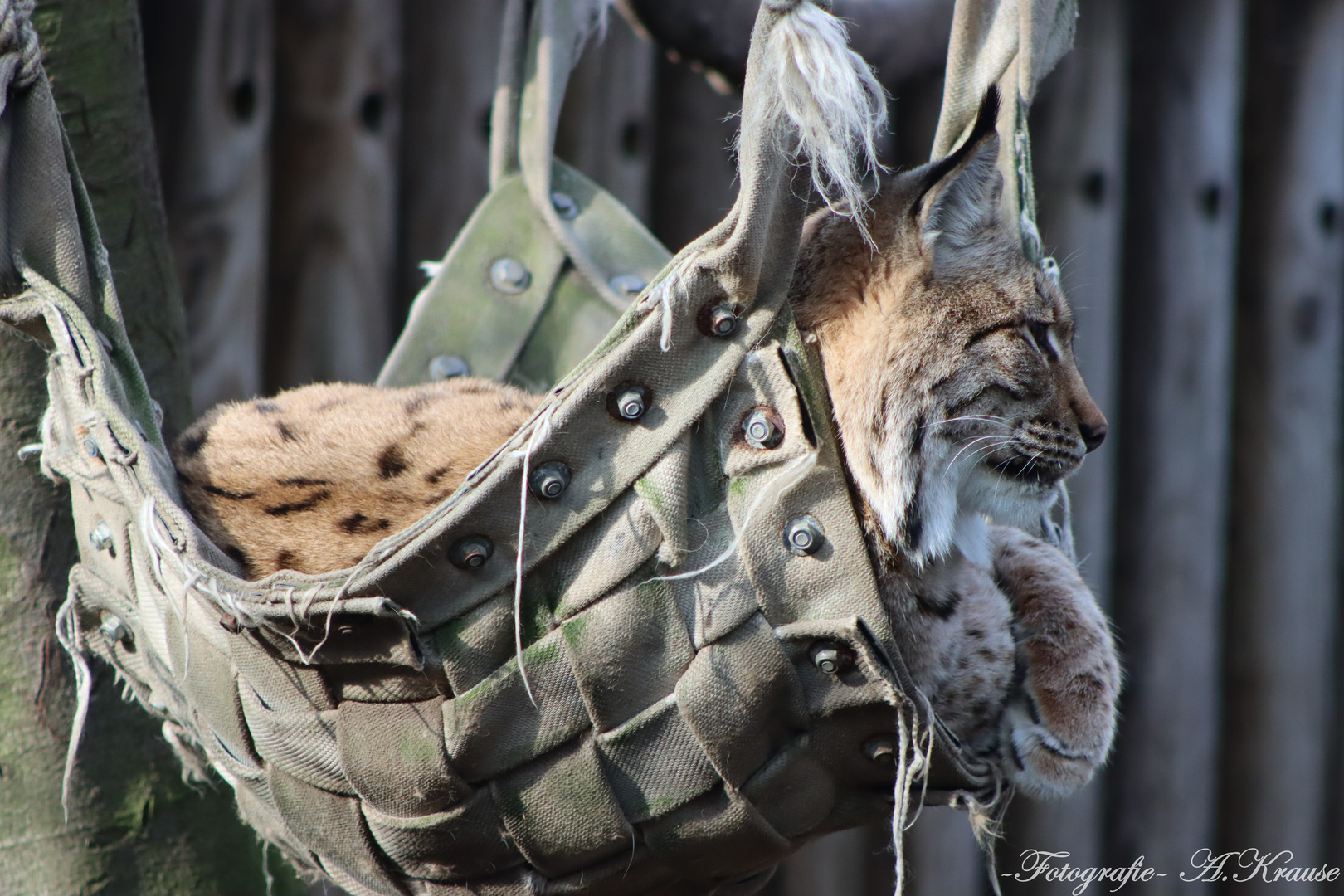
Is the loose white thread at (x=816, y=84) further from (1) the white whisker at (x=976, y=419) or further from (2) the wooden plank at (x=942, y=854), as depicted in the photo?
(2) the wooden plank at (x=942, y=854)

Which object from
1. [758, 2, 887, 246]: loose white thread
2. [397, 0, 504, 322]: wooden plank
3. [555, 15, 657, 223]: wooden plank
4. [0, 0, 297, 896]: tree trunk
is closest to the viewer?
[758, 2, 887, 246]: loose white thread

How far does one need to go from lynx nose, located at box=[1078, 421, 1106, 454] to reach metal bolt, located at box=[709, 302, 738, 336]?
631 millimetres

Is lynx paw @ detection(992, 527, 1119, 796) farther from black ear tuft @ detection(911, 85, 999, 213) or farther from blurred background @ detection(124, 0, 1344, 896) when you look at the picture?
blurred background @ detection(124, 0, 1344, 896)

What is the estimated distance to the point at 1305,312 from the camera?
320cm

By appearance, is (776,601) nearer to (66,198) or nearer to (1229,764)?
(66,198)

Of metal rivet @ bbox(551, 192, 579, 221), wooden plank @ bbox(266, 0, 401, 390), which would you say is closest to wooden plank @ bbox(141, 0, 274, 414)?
wooden plank @ bbox(266, 0, 401, 390)

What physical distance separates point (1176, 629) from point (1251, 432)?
0.58 meters

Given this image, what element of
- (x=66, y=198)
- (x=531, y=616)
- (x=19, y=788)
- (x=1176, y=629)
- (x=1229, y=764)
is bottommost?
→ (x=1229, y=764)

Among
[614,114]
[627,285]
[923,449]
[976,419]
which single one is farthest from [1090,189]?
[923,449]

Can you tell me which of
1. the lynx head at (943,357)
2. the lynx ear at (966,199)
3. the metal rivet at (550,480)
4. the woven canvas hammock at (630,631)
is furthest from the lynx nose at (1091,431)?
the metal rivet at (550,480)

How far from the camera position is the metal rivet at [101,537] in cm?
133

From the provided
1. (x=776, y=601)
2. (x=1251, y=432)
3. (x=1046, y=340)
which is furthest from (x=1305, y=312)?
(x=776, y=601)

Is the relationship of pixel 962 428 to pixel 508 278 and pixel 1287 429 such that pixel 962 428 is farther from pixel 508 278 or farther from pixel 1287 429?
pixel 1287 429

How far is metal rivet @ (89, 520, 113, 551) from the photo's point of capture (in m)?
1.33
